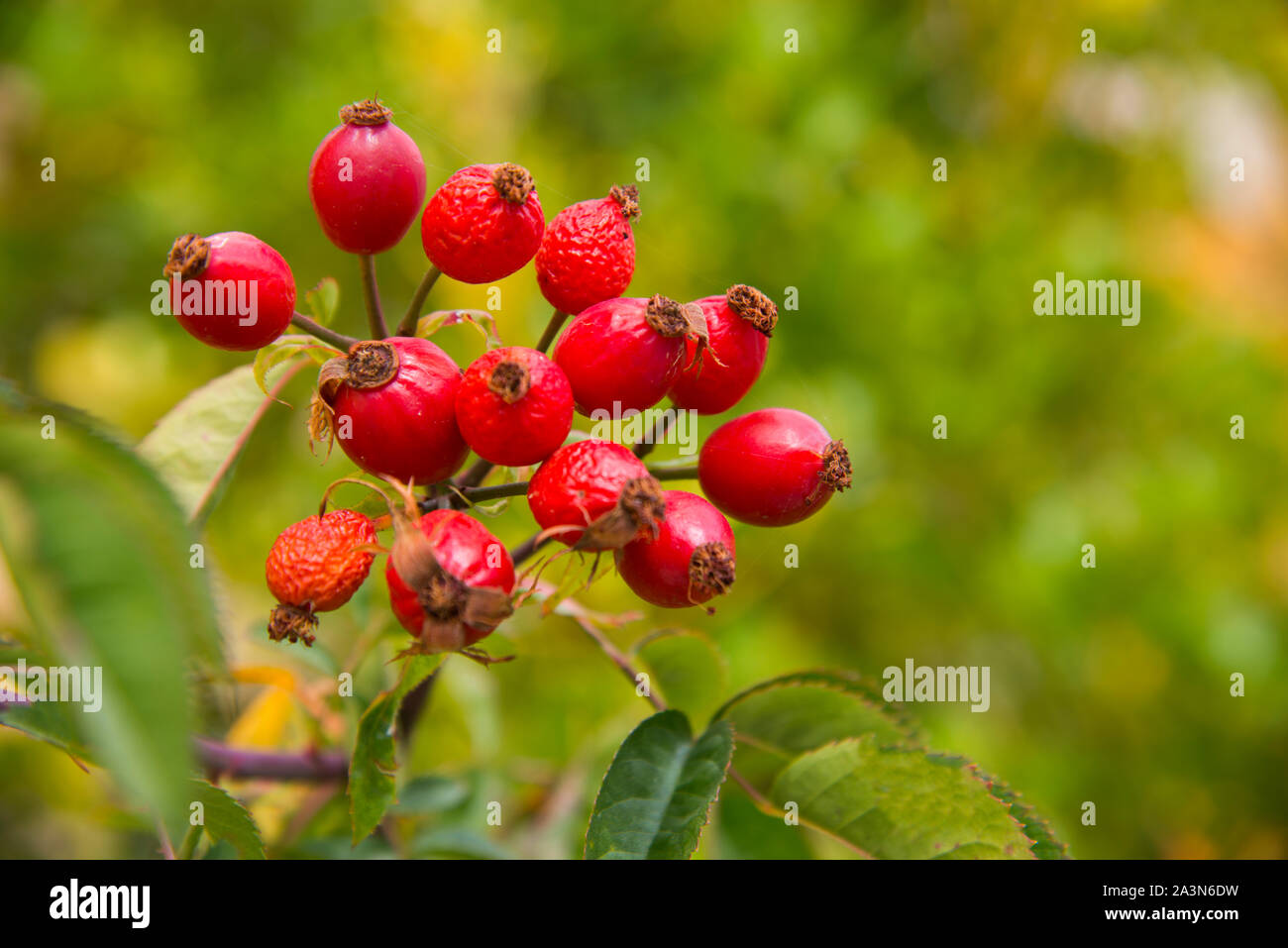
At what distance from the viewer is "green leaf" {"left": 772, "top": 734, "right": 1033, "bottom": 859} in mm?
721

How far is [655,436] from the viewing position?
2.53ft

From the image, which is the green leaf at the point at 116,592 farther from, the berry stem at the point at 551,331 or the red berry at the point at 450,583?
the berry stem at the point at 551,331

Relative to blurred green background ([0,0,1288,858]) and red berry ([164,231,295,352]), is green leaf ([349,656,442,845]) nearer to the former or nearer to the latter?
red berry ([164,231,295,352])

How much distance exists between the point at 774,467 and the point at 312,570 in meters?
0.36

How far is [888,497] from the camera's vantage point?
2131 mm

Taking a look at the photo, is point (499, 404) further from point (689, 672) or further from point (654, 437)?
point (689, 672)

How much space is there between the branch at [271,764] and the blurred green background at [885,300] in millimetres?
627

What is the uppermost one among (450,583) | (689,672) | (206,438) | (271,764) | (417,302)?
(417,302)

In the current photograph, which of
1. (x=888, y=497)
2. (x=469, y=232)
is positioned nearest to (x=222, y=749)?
(x=469, y=232)

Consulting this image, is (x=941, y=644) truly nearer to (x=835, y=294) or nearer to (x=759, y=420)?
(x=835, y=294)

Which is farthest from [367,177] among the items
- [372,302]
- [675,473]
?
[675,473]

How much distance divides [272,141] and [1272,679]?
2826 millimetres

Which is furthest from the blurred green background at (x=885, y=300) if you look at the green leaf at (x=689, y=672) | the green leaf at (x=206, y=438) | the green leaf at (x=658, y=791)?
the green leaf at (x=658, y=791)

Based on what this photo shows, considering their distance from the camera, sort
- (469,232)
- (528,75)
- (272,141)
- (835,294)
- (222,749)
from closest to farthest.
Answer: (469,232) → (222,749) → (835,294) → (272,141) → (528,75)
